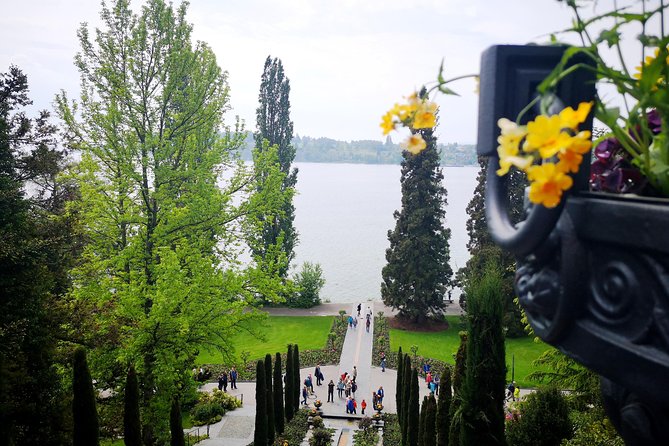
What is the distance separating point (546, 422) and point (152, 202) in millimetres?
10403

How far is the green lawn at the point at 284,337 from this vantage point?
23812 millimetres

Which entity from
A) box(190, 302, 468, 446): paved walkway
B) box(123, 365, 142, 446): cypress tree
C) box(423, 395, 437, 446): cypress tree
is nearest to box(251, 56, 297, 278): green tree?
box(190, 302, 468, 446): paved walkway

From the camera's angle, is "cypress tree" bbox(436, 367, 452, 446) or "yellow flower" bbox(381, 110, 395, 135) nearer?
"yellow flower" bbox(381, 110, 395, 135)

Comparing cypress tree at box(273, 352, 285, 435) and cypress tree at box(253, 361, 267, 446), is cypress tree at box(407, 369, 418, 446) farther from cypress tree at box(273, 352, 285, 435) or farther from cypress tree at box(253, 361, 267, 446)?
cypress tree at box(273, 352, 285, 435)

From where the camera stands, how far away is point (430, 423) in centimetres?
1073

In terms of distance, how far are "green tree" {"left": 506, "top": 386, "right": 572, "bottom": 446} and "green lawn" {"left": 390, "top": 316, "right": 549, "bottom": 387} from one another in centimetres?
1116

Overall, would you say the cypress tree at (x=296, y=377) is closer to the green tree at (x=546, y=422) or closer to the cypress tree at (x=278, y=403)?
the cypress tree at (x=278, y=403)

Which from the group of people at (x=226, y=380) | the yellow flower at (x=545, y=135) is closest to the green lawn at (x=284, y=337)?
the group of people at (x=226, y=380)

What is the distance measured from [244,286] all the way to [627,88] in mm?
10479

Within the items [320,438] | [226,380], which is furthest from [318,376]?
[320,438]

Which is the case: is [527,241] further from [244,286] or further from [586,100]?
[244,286]

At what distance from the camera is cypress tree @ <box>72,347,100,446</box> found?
7.00 metres

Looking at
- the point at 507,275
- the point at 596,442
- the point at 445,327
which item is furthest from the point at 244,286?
the point at 445,327

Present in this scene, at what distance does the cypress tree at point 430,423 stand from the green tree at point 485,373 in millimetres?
3554
